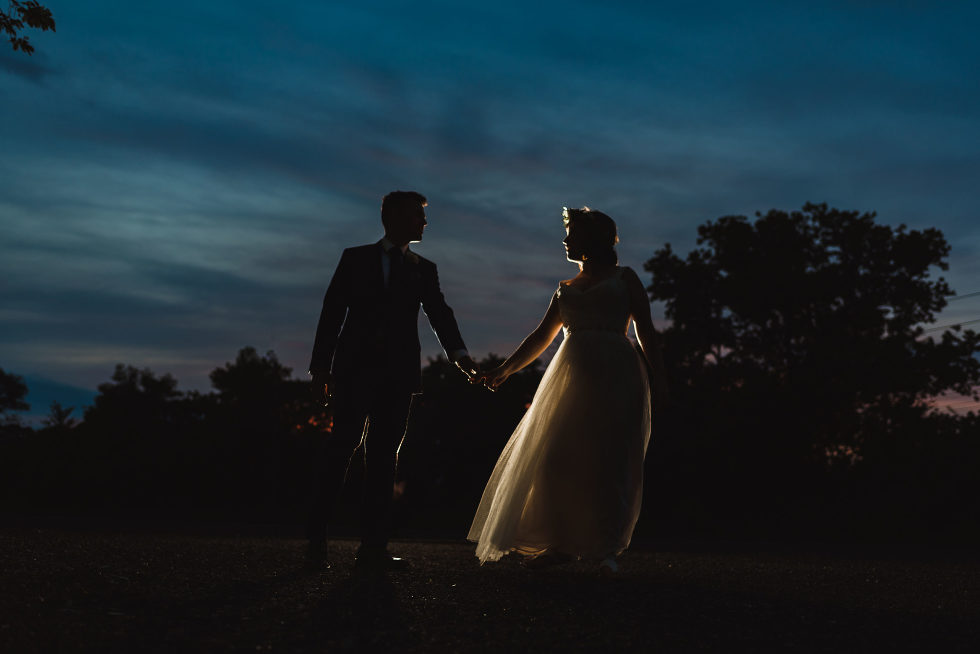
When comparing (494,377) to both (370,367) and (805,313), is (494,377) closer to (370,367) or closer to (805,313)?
(370,367)

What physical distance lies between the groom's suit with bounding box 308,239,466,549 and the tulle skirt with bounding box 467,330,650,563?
839 mm

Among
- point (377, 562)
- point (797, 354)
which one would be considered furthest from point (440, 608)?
point (797, 354)

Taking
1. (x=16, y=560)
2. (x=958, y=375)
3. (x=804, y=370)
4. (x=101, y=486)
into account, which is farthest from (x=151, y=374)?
(x=16, y=560)

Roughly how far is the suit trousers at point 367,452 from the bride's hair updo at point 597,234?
5.56 ft

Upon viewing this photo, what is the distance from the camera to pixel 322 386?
6.36 meters

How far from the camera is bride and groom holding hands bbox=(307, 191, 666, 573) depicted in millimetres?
6273

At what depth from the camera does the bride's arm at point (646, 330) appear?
6.73 meters

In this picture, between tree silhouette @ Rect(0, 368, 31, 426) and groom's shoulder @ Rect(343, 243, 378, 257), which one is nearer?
groom's shoulder @ Rect(343, 243, 378, 257)

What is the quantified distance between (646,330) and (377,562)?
8.16 ft

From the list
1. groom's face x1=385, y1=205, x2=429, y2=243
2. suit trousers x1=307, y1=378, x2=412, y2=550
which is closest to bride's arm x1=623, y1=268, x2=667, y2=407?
groom's face x1=385, y1=205, x2=429, y2=243

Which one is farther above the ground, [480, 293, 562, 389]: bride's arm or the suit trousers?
[480, 293, 562, 389]: bride's arm

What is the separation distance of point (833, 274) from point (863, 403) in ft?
Answer: 16.6

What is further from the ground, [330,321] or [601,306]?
[601,306]

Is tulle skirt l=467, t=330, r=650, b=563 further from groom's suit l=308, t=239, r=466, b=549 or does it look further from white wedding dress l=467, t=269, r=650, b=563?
groom's suit l=308, t=239, r=466, b=549
